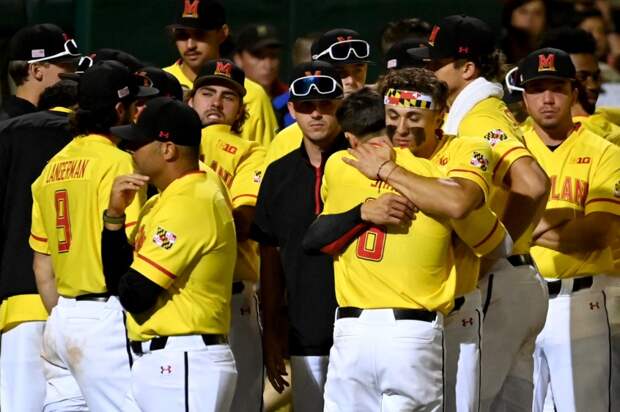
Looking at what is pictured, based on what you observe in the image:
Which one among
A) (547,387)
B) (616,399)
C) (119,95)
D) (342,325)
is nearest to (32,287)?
(119,95)

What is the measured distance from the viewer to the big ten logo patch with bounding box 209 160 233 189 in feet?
24.5

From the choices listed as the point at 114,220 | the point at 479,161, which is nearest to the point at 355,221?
the point at 479,161

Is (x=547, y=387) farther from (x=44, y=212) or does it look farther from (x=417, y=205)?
(x=44, y=212)

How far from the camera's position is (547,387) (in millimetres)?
7551

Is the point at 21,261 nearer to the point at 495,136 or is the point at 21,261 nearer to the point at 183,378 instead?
the point at 183,378

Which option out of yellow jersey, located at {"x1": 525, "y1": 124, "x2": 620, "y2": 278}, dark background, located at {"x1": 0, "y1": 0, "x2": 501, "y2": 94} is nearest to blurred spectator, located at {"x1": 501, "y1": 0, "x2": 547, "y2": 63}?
dark background, located at {"x1": 0, "y1": 0, "x2": 501, "y2": 94}

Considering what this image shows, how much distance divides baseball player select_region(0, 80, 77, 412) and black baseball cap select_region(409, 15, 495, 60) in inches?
74.4

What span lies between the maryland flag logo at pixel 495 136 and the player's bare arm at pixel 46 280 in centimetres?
214

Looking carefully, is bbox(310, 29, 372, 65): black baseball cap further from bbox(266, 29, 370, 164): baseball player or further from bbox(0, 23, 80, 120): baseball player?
bbox(0, 23, 80, 120): baseball player

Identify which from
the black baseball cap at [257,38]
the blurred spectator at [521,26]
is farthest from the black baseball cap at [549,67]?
the blurred spectator at [521,26]

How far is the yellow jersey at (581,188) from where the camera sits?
23.9ft

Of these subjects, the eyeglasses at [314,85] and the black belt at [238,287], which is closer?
the eyeglasses at [314,85]

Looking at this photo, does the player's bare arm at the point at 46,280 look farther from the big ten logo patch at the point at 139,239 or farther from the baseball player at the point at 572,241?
the baseball player at the point at 572,241

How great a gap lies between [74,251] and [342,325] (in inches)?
53.0
